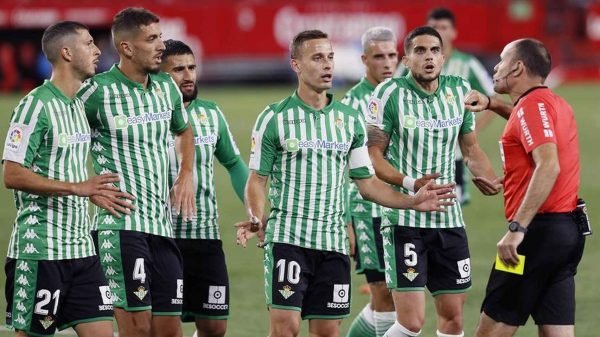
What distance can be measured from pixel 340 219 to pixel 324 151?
1.60 feet

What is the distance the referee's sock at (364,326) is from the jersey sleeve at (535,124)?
2763 mm

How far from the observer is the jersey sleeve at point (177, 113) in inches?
351

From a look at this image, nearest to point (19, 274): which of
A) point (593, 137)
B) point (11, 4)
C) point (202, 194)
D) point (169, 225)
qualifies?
point (169, 225)

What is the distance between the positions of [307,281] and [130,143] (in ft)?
4.90

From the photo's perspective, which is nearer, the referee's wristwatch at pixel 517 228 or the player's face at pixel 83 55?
the referee's wristwatch at pixel 517 228

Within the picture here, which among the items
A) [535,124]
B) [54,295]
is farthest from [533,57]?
[54,295]

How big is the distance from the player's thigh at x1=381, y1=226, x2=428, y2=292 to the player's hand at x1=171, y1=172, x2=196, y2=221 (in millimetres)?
1511

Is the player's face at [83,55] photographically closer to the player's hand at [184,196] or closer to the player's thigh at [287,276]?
the player's hand at [184,196]

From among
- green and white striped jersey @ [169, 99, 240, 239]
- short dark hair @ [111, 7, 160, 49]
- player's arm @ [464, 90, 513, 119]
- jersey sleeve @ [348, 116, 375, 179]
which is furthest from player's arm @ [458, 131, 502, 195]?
short dark hair @ [111, 7, 160, 49]

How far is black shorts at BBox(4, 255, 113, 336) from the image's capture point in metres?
7.96

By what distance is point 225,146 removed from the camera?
969cm

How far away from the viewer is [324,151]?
8688mm

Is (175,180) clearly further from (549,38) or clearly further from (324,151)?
(549,38)

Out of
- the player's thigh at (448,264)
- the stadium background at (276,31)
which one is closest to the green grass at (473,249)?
the player's thigh at (448,264)
